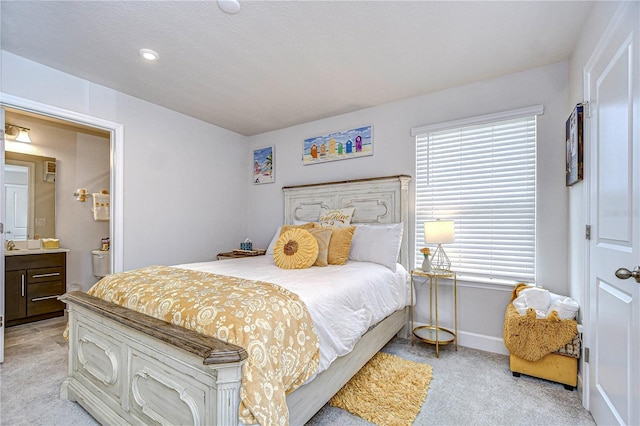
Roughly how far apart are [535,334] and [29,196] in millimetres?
5729

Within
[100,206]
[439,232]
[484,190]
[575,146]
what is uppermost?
[575,146]

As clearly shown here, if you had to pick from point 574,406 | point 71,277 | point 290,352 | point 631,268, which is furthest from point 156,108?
point 574,406

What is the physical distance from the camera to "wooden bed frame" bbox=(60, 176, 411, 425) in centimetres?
109

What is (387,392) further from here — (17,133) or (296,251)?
(17,133)

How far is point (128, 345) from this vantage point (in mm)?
1511

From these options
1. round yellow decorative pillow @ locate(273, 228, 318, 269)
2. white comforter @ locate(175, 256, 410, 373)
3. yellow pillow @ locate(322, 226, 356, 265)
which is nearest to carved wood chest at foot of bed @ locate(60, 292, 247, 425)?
white comforter @ locate(175, 256, 410, 373)

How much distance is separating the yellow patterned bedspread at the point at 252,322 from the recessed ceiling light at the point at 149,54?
1.80 m

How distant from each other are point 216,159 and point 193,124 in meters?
0.54

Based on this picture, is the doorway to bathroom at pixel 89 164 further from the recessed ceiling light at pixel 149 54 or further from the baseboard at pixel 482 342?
the baseboard at pixel 482 342

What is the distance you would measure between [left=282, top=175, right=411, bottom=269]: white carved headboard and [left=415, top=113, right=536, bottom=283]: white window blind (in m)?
0.17

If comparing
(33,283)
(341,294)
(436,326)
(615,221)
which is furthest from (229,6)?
(33,283)

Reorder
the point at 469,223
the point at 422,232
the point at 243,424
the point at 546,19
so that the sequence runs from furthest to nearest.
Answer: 1. the point at 422,232
2. the point at 469,223
3. the point at 546,19
4. the point at 243,424

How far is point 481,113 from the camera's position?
281 centimetres

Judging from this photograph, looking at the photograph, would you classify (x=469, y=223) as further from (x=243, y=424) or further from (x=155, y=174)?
(x=155, y=174)
